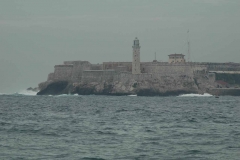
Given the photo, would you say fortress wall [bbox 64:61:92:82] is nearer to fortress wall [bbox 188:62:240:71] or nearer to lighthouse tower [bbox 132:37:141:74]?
lighthouse tower [bbox 132:37:141:74]

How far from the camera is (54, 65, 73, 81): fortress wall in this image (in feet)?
379

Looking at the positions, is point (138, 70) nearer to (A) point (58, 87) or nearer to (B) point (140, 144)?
(A) point (58, 87)

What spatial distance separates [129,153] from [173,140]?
4.08m

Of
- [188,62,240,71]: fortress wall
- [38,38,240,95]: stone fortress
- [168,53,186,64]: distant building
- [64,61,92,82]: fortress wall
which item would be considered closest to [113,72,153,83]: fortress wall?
[38,38,240,95]: stone fortress

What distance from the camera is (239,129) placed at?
3075 centimetres

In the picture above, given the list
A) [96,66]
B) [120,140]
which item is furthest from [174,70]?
[120,140]

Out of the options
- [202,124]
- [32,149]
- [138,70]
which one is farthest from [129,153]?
[138,70]

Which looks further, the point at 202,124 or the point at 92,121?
the point at 92,121

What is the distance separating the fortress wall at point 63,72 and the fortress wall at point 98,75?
459 cm

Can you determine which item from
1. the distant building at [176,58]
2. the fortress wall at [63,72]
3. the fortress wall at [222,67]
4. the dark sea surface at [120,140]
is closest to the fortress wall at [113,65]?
the fortress wall at [63,72]

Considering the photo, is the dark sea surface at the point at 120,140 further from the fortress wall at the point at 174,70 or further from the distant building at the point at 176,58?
the distant building at the point at 176,58

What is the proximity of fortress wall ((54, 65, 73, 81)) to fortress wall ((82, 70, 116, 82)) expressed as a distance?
459 centimetres

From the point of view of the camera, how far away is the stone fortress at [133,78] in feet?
349

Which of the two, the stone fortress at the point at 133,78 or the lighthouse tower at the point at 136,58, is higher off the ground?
the lighthouse tower at the point at 136,58
